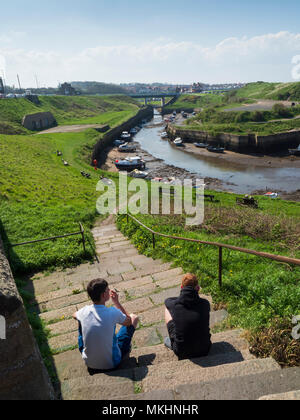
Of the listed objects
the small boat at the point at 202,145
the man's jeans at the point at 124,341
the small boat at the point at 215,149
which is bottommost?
the small boat at the point at 215,149

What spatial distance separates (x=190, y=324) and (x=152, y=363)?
2.51ft

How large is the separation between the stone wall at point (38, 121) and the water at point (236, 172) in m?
21.8

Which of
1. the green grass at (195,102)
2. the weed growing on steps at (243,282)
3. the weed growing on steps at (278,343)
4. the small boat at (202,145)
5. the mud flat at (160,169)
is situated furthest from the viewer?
the green grass at (195,102)

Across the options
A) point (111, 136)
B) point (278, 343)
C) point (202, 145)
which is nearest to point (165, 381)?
point (278, 343)

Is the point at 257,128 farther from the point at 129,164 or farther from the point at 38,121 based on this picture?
the point at 38,121

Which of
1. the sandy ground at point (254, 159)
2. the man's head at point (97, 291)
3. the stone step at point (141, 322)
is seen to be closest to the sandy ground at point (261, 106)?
the sandy ground at point (254, 159)

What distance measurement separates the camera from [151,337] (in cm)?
425

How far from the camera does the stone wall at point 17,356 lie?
2.44 metres

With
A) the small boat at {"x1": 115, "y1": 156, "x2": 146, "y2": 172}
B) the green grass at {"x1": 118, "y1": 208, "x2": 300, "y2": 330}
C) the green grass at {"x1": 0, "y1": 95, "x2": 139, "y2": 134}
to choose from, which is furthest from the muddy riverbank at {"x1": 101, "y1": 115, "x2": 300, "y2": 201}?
the green grass at {"x1": 118, "y1": 208, "x2": 300, "y2": 330}

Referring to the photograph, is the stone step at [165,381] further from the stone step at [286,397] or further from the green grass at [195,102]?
the green grass at [195,102]

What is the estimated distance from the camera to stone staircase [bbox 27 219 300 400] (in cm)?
263

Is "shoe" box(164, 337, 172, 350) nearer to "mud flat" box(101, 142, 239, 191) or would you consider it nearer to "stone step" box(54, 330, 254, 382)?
"stone step" box(54, 330, 254, 382)

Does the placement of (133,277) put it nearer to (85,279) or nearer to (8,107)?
A: (85,279)
